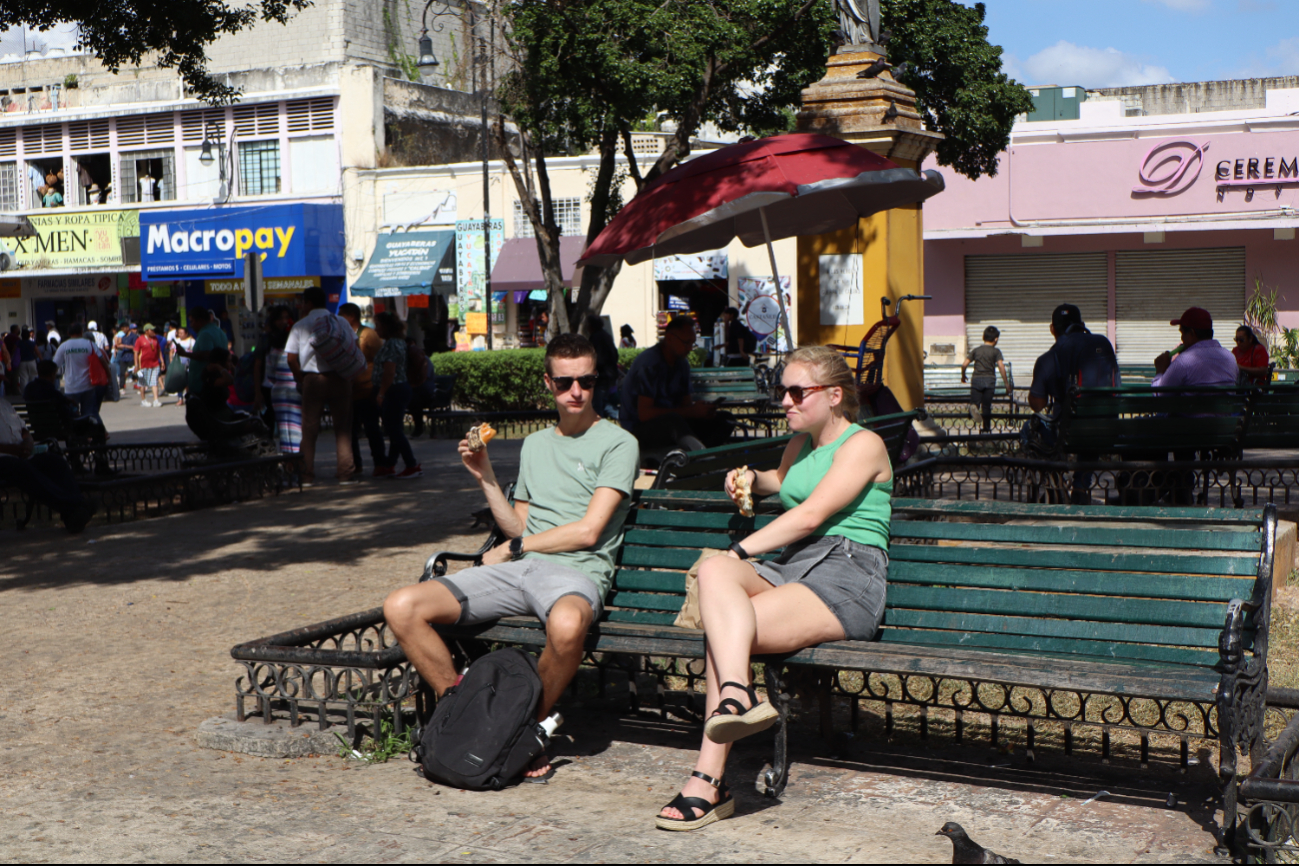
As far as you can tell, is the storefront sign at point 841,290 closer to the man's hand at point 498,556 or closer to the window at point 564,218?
the man's hand at point 498,556

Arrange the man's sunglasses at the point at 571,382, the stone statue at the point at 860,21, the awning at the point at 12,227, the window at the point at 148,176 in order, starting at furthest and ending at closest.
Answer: the window at the point at 148,176 → the awning at the point at 12,227 → the stone statue at the point at 860,21 → the man's sunglasses at the point at 571,382

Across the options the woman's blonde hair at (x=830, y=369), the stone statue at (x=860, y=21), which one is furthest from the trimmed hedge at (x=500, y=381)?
the woman's blonde hair at (x=830, y=369)

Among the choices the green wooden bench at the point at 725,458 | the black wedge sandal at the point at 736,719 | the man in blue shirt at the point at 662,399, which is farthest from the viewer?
the man in blue shirt at the point at 662,399

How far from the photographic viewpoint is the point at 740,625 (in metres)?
4.05

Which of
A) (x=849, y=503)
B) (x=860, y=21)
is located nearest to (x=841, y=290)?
(x=860, y=21)

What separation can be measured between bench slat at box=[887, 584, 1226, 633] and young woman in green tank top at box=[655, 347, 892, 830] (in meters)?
0.15

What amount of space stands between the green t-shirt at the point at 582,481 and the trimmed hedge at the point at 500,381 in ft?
51.6

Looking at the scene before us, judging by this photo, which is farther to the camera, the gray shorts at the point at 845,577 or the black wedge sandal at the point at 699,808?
the gray shorts at the point at 845,577

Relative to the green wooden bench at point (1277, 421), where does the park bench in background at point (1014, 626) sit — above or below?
below

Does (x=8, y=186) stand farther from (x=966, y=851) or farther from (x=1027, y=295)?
(x=966, y=851)

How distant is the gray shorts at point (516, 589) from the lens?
459cm

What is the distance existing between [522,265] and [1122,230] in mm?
13854

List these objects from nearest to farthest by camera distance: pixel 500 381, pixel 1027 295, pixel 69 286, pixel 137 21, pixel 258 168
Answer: pixel 137 21, pixel 500 381, pixel 1027 295, pixel 258 168, pixel 69 286

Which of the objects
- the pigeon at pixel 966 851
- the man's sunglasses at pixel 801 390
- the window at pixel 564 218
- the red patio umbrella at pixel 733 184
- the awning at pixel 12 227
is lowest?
the pigeon at pixel 966 851
